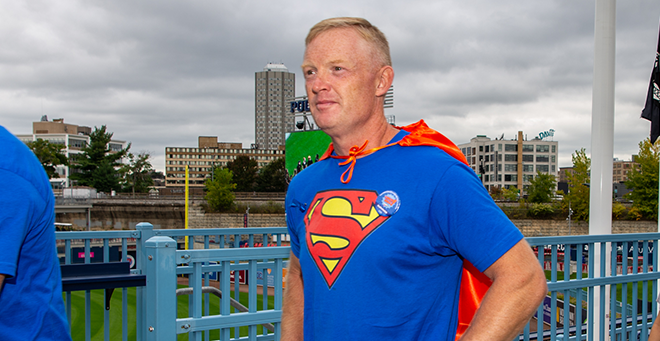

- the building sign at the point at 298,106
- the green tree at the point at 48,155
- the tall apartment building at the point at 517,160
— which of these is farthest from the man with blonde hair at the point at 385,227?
the tall apartment building at the point at 517,160

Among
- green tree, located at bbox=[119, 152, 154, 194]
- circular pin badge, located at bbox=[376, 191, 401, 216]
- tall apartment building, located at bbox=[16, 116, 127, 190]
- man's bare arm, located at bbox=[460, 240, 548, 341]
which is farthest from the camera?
tall apartment building, located at bbox=[16, 116, 127, 190]

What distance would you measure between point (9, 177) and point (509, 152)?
390 ft

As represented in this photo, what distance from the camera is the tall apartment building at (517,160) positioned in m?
111

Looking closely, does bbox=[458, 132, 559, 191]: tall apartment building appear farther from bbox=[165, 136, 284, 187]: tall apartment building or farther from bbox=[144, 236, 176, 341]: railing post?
bbox=[144, 236, 176, 341]: railing post

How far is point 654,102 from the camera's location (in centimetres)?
769

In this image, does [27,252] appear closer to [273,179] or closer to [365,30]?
[365,30]

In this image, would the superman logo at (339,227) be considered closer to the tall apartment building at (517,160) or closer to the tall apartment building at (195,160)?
the tall apartment building at (517,160)

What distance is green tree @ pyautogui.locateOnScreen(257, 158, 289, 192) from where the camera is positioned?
91812 mm

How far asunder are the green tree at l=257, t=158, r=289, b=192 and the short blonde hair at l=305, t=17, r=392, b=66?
89.5 m

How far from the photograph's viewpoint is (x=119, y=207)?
61.3m

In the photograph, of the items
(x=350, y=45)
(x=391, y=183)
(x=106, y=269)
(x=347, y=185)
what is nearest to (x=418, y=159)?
(x=391, y=183)

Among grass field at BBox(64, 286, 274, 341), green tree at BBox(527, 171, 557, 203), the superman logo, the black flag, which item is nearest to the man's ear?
the superman logo

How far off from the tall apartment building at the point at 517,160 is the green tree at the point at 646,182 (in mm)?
61060

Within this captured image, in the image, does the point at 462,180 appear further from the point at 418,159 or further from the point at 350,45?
the point at 350,45
